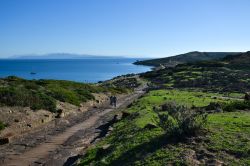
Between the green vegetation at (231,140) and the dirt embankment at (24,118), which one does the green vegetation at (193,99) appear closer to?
the green vegetation at (231,140)

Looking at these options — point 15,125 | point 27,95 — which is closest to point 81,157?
point 15,125

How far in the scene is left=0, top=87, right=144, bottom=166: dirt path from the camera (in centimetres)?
2591

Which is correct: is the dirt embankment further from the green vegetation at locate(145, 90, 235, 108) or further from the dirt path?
the green vegetation at locate(145, 90, 235, 108)

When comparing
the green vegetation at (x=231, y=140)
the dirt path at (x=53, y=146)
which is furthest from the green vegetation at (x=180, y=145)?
the dirt path at (x=53, y=146)

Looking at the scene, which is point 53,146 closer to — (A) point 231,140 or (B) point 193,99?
(A) point 231,140

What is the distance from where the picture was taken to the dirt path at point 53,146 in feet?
85.0

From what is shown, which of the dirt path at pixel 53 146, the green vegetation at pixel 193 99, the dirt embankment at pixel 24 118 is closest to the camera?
the dirt path at pixel 53 146

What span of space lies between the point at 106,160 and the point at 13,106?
25.8 meters

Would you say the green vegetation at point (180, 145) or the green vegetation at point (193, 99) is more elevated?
the green vegetation at point (180, 145)

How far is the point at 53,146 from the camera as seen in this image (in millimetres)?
30562

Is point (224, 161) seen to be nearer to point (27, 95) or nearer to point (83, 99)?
point (27, 95)

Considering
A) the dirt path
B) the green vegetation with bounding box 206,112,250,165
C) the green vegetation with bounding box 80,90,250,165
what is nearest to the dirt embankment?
the dirt path

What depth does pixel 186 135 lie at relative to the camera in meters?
20.8

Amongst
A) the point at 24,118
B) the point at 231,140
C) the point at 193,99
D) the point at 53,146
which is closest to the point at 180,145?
the point at 231,140
